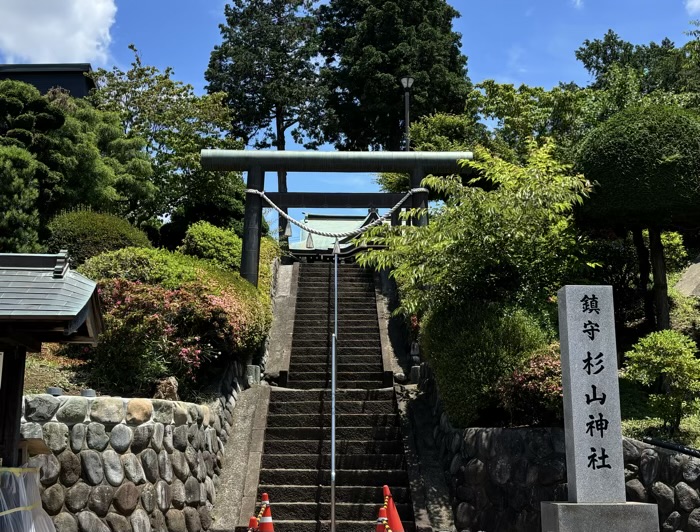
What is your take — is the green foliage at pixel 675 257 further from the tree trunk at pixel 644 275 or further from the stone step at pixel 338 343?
the stone step at pixel 338 343

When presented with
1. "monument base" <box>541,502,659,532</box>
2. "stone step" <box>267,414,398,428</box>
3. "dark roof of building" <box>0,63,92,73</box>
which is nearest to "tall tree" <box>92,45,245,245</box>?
"dark roof of building" <box>0,63,92,73</box>

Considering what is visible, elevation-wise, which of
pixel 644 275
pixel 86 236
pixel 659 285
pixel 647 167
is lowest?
pixel 659 285

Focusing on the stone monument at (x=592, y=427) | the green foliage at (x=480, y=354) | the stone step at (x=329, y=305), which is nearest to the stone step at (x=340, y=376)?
the stone step at (x=329, y=305)

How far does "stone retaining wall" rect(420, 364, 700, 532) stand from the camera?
29.5 feet

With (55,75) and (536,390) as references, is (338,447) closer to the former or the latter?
(536,390)

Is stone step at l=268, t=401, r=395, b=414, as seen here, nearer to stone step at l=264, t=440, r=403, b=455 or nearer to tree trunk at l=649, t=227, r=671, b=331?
stone step at l=264, t=440, r=403, b=455

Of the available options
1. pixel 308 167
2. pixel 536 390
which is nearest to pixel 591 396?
pixel 536 390

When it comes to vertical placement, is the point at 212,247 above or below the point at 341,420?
above

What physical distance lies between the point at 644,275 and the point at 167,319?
340 inches

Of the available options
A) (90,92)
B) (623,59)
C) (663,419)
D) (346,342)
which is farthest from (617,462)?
(623,59)

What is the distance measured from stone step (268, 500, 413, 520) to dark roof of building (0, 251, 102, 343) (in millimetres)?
4768

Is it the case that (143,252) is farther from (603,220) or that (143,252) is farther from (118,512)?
(603,220)

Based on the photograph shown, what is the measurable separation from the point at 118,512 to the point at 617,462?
5.70 metres

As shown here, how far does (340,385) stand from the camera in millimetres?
14789
